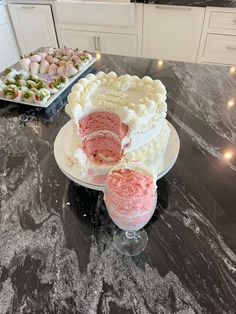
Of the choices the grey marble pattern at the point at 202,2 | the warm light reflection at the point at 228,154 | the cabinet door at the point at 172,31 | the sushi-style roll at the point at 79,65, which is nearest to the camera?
the warm light reflection at the point at 228,154

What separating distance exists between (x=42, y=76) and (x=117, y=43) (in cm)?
121

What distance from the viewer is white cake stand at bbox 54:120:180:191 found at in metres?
0.74

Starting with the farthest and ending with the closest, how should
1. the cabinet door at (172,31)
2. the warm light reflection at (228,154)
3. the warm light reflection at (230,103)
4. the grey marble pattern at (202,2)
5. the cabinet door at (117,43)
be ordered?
the cabinet door at (117,43) < the cabinet door at (172,31) < the grey marble pattern at (202,2) < the warm light reflection at (230,103) < the warm light reflection at (228,154)

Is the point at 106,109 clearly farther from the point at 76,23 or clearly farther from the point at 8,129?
the point at 76,23

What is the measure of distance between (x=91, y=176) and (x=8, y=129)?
1.65ft

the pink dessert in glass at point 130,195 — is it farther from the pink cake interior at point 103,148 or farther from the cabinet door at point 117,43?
the cabinet door at point 117,43

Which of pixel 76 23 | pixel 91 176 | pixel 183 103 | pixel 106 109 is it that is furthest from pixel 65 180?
pixel 76 23

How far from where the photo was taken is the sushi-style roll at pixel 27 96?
3.76ft

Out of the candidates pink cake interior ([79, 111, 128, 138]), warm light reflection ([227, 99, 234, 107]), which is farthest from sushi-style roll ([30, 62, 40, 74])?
warm light reflection ([227, 99, 234, 107])

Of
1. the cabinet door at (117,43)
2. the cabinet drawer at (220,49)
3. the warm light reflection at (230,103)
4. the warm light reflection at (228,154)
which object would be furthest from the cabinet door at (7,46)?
the warm light reflection at (228,154)

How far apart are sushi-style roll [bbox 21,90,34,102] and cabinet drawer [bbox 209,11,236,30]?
1536mm

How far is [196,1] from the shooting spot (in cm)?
194

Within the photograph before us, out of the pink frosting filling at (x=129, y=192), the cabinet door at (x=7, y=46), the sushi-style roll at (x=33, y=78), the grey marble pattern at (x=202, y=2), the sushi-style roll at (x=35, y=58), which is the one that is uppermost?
the pink frosting filling at (x=129, y=192)

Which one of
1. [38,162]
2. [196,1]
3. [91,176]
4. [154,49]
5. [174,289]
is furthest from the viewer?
[154,49]
